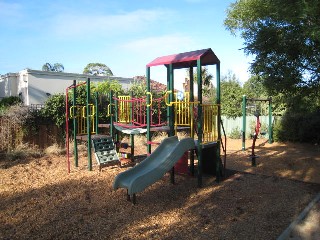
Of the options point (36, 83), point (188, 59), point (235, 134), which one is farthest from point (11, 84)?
point (188, 59)

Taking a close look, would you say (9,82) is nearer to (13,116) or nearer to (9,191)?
(13,116)

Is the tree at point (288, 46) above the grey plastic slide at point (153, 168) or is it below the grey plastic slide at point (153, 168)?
above

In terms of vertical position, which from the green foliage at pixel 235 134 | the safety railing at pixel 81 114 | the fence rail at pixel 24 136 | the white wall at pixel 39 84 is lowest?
the green foliage at pixel 235 134

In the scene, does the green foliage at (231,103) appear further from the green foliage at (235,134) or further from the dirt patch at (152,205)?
the dirt patch at (152,205)

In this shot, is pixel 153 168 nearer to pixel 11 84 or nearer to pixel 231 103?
pixel 231 103

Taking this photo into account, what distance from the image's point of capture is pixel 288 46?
19.9 ft

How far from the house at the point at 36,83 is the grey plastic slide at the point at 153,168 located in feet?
43.1

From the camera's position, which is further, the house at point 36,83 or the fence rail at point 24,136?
the house at point 36,83

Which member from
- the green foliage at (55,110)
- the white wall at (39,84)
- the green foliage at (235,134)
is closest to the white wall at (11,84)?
the white wall at (39,84)

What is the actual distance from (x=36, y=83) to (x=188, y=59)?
49.3ft

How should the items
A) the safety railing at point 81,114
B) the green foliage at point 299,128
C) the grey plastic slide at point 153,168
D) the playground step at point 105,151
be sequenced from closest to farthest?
the grey plastic slide at point 153,168 → the playground step at point 105,151 → the safety railing at point 81,114 → the green foliage at point 299,128

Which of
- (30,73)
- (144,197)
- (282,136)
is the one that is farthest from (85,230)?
(30,73)

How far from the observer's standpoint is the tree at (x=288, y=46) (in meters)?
5.42

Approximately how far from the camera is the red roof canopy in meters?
6.39
